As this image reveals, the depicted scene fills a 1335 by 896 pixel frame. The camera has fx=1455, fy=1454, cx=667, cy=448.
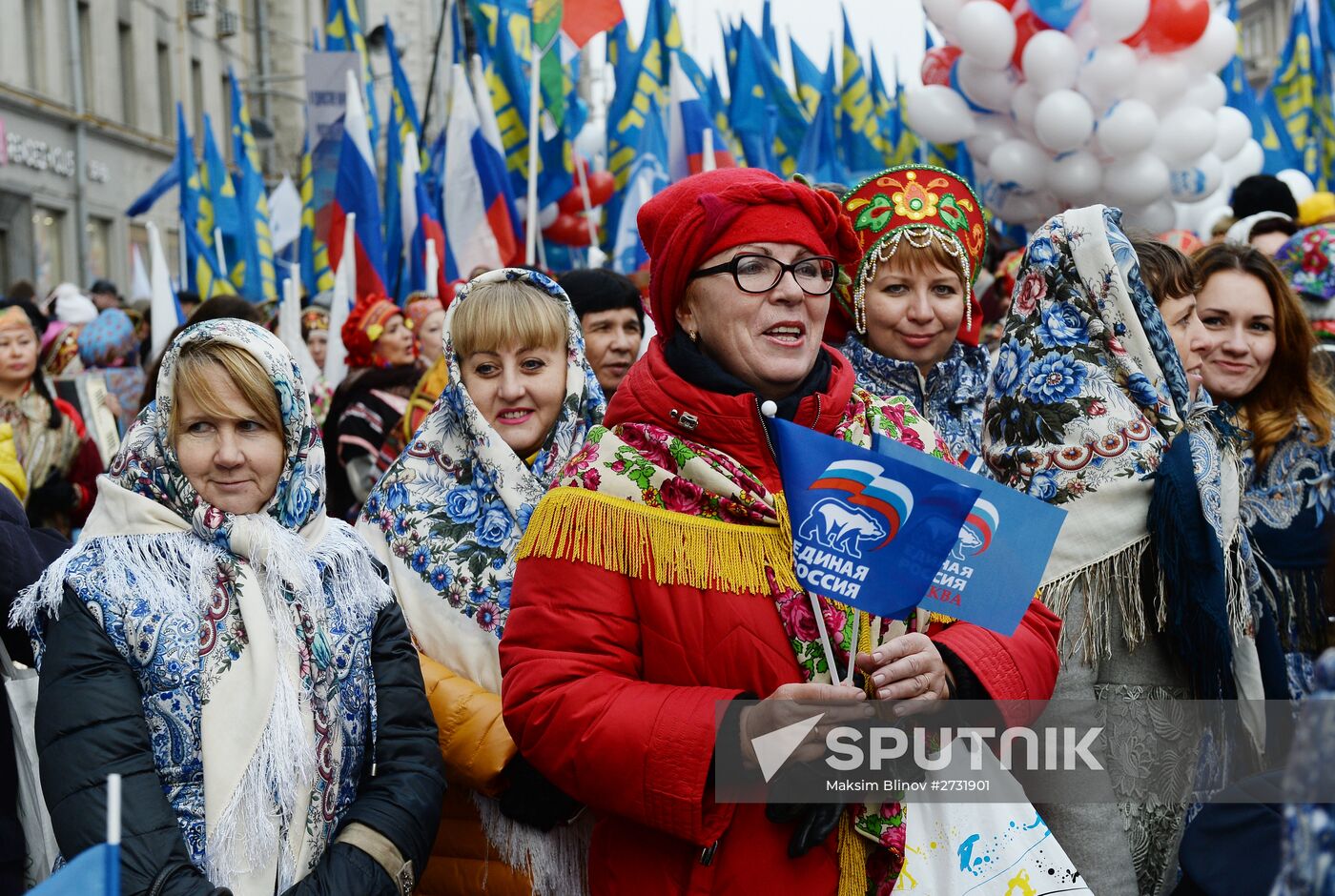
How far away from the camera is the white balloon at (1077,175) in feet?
29.9

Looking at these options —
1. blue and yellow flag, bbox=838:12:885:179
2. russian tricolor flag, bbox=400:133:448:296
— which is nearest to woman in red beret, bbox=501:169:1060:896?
russian tricolor flag, bbox=400:133:448:296

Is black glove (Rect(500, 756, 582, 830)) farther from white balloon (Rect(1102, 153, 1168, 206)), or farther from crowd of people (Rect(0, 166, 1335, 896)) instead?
white balloon (Rect(1102, 153, 1168, 206))

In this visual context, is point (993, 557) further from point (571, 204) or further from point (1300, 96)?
point (1300, 96)

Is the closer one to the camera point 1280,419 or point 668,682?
point 668,682

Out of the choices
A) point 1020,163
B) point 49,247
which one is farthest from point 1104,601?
point 49,247

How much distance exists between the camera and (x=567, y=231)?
13.2 metres

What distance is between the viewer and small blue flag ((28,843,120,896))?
1479 millimetres

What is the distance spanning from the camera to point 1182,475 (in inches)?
121

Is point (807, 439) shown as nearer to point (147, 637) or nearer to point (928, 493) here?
point (928, 493)

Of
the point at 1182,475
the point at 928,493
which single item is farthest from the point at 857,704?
the point at 1182,475

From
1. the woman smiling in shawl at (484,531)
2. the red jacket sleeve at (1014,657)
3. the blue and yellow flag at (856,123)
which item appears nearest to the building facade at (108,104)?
the blue and yellow flag at (856,123)

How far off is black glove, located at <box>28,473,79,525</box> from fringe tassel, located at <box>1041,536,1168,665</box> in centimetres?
515

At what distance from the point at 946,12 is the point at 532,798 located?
705 centimetres

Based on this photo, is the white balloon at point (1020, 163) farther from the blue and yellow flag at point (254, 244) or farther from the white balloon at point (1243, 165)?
the blue and yellow flag at point (254, 244)
